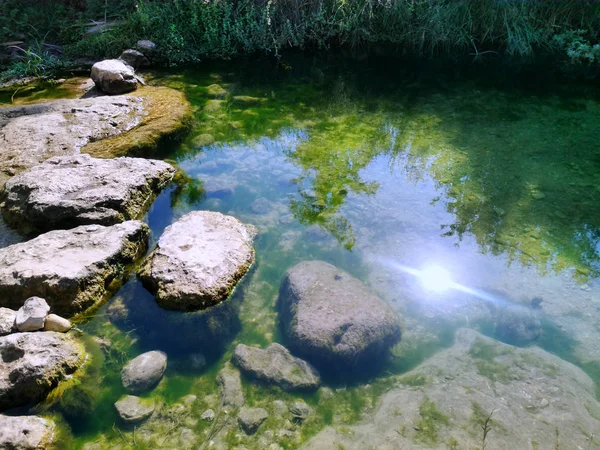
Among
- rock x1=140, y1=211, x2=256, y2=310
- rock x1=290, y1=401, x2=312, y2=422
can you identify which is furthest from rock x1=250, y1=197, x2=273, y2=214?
rock x1=290, y1=401, x2=312, y2=422

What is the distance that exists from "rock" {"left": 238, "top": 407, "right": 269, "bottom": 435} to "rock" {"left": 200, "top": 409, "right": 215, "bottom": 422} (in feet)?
0.54

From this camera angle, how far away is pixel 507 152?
5480mm

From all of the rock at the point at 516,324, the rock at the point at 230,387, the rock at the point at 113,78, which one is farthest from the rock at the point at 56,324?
the rock at the point at 113,78

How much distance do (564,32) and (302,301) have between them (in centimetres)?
785

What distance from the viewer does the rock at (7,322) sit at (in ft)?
9.83

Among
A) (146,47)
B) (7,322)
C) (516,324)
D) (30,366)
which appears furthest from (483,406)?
(146,47)

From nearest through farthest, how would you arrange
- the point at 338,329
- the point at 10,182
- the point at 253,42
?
the point at 338,329 → the point at 10,182 → the point at 253,42

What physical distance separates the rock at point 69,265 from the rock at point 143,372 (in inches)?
25.7

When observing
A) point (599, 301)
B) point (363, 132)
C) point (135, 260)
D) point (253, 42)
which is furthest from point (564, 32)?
point (135, 260)

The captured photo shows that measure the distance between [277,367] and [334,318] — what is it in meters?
0.54

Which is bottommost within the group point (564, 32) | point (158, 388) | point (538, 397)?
point (158, 388)

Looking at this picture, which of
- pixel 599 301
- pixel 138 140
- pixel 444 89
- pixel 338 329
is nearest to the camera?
pixel 338 329

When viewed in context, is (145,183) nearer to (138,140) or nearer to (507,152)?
(138,140)

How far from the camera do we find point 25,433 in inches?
98.9
